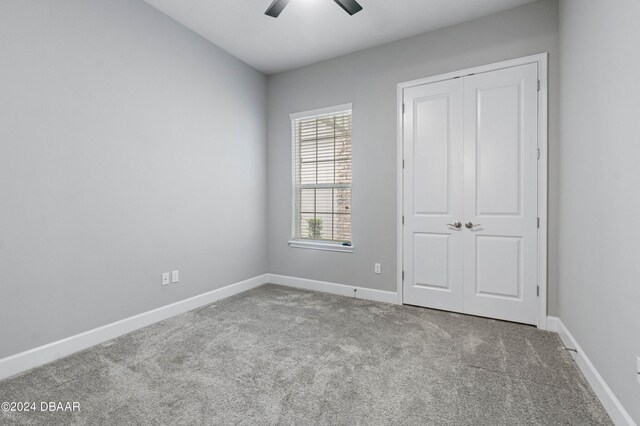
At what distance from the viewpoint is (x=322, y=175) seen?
13.7ft

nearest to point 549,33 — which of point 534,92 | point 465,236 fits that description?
point 534,92

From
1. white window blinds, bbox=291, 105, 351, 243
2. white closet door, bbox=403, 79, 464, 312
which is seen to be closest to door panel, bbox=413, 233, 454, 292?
white closet door, bbox=403, 79, 464, 312

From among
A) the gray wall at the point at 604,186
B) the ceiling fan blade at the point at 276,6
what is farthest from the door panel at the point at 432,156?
the ceiling fan blade at the point at 276,6

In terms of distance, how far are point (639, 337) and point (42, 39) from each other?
396 centimetres

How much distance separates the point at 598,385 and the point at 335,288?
2.59m

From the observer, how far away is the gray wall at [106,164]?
2.12m

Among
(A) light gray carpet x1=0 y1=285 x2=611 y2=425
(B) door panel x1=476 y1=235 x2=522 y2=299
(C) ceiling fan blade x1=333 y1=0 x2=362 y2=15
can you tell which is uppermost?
(C) ceiling fan blade x1=333 y1=0 x2=362 y2=15

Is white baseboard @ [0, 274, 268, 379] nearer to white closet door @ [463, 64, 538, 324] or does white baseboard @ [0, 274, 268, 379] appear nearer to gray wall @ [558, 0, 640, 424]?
white closet door @ [463, 64, 538, 324]

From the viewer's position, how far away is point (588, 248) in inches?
80.4

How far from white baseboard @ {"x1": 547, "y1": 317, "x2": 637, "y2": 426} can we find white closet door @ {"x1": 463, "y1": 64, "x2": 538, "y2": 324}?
1.65 ft

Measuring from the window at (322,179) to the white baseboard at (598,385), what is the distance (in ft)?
7.25

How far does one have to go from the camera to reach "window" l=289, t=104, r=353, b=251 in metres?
3.97

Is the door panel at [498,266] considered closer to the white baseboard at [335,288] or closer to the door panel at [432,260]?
the door panel at [432,260]

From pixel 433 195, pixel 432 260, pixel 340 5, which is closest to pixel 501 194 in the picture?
pixel 433 195
